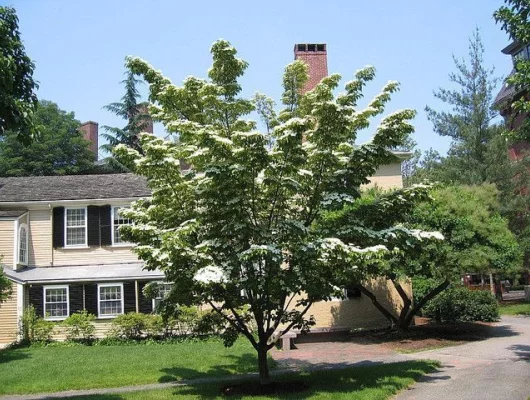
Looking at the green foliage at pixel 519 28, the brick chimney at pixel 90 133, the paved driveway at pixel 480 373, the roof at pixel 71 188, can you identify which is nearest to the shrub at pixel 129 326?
the roof at pixel 71 188

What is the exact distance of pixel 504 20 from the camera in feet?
35.8

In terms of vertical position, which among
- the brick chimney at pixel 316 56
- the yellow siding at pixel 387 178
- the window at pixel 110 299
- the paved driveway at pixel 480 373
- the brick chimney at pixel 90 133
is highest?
the brick chimney at pixel 90 133

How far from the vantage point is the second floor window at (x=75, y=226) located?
2302cm

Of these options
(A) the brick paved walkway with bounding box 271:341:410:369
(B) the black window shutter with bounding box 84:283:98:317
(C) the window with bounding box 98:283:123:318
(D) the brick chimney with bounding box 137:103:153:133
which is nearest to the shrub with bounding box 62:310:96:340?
(B) the black window shutter with bounding box 84:283:98:317

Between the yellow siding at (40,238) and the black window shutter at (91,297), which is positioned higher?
the yellow siding at (40,238)

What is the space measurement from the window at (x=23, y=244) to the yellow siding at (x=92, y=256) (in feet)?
4.00

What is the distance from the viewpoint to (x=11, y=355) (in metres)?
17.6

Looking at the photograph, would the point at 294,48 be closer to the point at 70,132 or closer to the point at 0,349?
the point at 0,349

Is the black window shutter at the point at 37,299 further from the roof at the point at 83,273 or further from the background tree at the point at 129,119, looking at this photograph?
the background tree at the point at 129,119

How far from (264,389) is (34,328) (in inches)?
530

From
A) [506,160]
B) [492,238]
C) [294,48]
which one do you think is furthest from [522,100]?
[506,160]

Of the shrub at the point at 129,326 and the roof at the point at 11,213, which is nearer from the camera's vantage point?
the shrub at the point at 129,326

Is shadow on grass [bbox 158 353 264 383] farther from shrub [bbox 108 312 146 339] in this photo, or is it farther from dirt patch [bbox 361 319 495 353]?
shrub [bbox 108 312 146 339]

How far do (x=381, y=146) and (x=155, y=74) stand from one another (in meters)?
5.06
